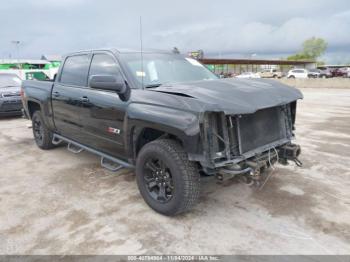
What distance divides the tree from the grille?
10661 centimetres

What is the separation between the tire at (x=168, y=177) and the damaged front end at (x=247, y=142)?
0.22 meters

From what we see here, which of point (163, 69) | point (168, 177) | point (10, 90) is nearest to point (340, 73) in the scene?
point (10, 90)

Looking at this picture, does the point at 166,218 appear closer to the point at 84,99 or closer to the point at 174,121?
the point at 174,121

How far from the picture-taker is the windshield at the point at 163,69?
3.70m

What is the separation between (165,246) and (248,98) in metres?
1.59

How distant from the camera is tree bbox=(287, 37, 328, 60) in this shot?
97.1m

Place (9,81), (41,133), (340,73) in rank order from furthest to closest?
(340,73), (9,81), (41,133)

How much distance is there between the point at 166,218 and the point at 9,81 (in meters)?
9.88

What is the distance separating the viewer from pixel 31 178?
4.45m

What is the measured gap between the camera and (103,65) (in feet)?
13.4

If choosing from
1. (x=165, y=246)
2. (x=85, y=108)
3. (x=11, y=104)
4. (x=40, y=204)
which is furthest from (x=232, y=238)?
(x=11, y=104)

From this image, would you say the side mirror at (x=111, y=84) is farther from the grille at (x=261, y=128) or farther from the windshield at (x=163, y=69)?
the grille at (x=261, y=128)

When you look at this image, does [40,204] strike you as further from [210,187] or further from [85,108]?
[210,187]

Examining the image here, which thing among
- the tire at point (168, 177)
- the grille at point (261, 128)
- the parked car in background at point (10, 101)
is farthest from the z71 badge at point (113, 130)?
the parked car in background at point (10, 101)
